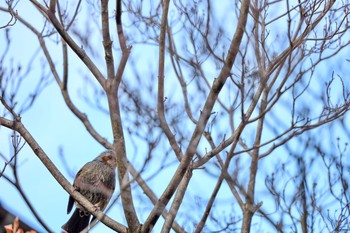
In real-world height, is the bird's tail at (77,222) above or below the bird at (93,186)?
below

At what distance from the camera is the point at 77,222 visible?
235 inches

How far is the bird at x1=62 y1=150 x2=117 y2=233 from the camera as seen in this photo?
19.2 feet

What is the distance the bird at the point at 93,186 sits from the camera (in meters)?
5.87

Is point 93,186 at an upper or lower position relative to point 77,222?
upper

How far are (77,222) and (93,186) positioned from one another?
0.39 m

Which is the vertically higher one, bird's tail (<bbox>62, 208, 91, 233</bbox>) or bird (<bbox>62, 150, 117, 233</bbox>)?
bird (<bbox>62, 150, 117, 233</bbox>)

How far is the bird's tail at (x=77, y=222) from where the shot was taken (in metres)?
5.94

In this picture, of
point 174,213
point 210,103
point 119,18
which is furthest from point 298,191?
point 119,18

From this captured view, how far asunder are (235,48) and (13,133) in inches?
71.8

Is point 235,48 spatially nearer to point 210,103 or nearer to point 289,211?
point 210,103

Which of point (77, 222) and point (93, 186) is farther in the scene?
Answer: point (93, 186)

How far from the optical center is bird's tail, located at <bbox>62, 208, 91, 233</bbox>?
5938 millimetres

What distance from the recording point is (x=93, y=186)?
620 centimetres

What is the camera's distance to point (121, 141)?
4734mm
